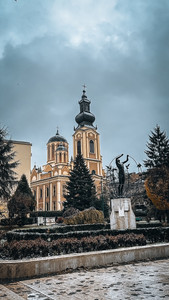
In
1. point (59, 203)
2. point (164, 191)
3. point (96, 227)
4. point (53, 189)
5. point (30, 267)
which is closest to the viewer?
point (30, 267)

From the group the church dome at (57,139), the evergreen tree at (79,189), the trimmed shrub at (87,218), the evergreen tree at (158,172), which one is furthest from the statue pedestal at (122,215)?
the church dome at (57,139)

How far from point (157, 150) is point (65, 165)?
3803 cm

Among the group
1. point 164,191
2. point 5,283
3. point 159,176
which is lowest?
point 5,283

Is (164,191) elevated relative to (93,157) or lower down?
lower down

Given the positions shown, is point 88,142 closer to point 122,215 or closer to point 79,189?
point 79,189

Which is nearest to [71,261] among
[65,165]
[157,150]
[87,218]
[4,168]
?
[87,218]

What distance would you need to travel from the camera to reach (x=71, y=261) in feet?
21.0

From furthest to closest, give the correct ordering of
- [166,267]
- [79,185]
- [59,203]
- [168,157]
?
[59,203] → [79,185] → [168,157] → [166,267]

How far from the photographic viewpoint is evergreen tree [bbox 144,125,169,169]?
99.7 ft

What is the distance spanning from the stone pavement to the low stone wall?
253 millimetres

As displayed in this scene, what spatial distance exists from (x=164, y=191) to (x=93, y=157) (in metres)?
43.6

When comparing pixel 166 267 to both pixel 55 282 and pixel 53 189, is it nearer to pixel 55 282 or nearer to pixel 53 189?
pixel 55 282

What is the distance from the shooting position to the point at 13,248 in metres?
6.78

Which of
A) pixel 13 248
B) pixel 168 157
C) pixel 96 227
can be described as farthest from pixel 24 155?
pixel 13 248
